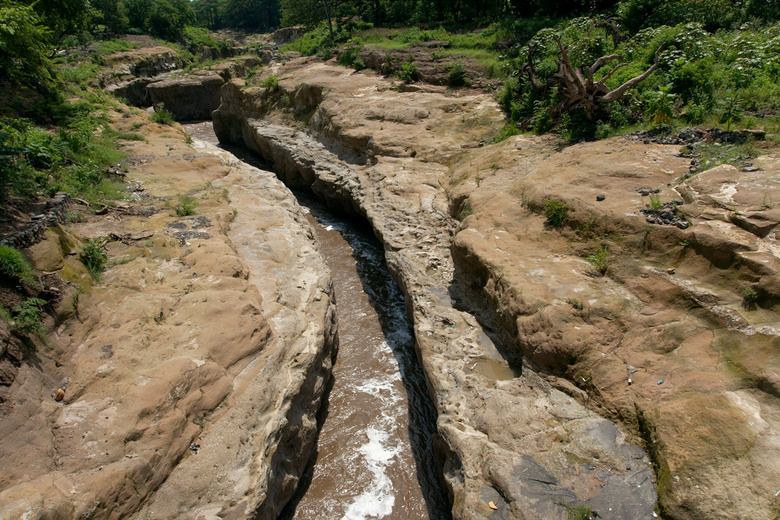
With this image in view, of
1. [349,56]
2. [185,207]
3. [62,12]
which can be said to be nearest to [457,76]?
[349,56]

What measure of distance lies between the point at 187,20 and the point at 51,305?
5678 cm

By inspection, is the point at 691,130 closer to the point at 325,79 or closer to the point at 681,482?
the point at 681,482

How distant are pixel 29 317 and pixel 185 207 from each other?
4.49 metres

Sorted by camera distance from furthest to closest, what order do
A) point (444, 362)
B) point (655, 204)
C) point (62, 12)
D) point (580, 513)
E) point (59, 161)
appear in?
point (62, 12), point (59, 161), point (444, 362), point (655, 204), point (580, 513)

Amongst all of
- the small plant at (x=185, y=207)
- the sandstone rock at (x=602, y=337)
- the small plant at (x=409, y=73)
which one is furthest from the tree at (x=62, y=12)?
the sandstone rock at (x=602, y=337)

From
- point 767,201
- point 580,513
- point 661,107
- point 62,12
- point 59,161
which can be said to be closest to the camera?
point 580,513

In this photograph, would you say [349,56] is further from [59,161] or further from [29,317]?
[29,317]

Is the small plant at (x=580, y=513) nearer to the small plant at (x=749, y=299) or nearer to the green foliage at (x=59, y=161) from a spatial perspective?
the small plant at (x=749, y=299)

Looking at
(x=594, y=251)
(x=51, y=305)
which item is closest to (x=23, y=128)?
(x=51, y=305)

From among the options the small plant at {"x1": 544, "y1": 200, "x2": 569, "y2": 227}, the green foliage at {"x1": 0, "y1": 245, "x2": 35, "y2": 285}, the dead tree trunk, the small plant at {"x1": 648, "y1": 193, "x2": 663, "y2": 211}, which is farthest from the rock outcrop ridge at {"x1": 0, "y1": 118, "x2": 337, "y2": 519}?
the dead tree trunk

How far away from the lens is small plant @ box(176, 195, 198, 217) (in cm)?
894

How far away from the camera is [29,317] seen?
4.88 m

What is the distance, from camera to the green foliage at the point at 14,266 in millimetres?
4949

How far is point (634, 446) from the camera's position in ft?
15.1
